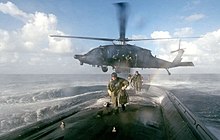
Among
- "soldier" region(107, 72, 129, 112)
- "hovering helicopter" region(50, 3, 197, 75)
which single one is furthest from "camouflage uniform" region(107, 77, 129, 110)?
"hovering helicopter" region(50, 3, 197, 75)

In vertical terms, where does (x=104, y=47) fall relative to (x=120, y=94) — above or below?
above

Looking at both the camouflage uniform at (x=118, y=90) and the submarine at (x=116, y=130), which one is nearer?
the submarine at (x=116, y=130)

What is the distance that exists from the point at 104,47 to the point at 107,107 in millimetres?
13896

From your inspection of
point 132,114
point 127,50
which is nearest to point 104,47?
point 127,50

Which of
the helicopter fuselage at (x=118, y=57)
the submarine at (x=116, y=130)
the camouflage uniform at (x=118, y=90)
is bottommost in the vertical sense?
the submarine at (x=116, y=130)

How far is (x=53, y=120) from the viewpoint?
1063 centimetres

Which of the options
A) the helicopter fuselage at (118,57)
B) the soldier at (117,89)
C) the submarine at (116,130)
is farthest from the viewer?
the helicopter fuselage at (118,57)

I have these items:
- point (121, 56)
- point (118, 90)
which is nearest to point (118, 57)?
point (121, 56)

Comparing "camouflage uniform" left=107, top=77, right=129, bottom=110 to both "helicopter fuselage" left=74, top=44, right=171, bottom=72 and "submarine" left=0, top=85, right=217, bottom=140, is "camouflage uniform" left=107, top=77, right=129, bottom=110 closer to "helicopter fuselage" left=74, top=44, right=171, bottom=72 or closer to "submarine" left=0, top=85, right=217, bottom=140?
"submarine" left=0, top=85, right=217, bottom=140

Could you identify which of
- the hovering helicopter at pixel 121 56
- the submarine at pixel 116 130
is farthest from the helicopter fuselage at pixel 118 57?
the submarine at pixel 116 130

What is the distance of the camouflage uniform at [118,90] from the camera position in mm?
12008

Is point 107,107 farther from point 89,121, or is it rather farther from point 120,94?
point 89,121

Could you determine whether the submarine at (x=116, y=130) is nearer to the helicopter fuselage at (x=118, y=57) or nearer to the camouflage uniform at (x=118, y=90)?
the camouflage uniform at (x=118, y=90)

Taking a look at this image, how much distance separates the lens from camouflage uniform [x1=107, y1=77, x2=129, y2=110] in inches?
473
